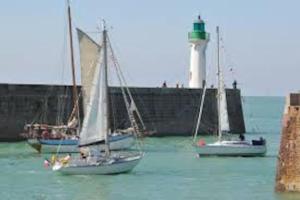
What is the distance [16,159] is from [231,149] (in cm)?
856

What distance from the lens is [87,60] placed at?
3538cm

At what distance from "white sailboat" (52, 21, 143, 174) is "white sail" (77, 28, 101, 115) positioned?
1.06m

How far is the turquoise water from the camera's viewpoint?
84.4 ft

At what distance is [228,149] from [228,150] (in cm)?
4

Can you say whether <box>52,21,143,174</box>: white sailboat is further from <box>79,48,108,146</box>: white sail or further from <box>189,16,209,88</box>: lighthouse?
<box>189,16,209,88</box>: lighthouse

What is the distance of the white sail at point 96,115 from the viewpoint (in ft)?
103

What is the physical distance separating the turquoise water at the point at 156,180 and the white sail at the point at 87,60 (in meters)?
3.13

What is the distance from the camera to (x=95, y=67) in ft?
109

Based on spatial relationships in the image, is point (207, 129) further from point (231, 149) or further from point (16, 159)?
point (16, 159)

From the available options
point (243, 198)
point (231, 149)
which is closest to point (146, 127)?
point (231, 149)

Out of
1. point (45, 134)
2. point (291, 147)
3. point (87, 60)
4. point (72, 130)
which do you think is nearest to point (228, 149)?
point (87, 60)

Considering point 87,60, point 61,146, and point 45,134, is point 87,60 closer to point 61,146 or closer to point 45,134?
point 61,146

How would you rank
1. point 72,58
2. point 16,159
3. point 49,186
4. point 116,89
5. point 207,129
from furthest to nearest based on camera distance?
point 207,129, point 116,89, point 72,58, point 16,159, point 49,186

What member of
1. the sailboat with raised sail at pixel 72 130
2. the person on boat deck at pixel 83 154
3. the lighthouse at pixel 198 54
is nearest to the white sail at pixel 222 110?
the sailboat with raised sail at pixel 72 130
